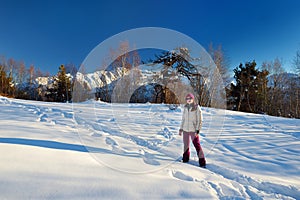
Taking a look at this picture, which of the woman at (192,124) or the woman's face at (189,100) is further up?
the woman's face at (189,100)

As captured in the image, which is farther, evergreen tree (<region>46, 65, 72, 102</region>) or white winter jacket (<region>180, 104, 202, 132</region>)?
evergreen tree (<region>46, 65, 72, 102</region>)

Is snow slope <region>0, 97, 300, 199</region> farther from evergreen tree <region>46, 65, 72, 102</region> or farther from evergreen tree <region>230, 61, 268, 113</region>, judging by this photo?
evergreen tree <region>46, 65, 72, 102</region>

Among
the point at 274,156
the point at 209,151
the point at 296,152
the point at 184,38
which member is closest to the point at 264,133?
the point at 296,152

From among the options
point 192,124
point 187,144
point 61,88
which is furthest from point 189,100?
point 61,88

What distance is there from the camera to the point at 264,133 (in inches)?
194

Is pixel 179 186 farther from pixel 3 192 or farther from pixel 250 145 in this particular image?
pixel 250 145

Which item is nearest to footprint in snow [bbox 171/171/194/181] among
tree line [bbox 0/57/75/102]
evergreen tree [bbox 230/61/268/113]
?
evergreen tree [bbox 230/61/268/113]

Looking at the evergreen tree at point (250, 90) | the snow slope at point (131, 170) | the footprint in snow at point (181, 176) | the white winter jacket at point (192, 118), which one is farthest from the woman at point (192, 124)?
the evergreen tree at point (250, 90)

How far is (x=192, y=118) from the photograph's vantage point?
268 cm

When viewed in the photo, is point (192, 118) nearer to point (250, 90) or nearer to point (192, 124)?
point (192, 124)

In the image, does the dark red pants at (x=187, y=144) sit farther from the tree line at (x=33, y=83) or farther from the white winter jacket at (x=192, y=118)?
the tree line at (x=33, y=83)

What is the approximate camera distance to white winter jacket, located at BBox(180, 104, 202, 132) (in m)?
2.63

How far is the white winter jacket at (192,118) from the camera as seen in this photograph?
2.63m

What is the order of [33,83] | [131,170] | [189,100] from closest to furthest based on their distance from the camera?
[131,170]
[189,100]
[33,83]
